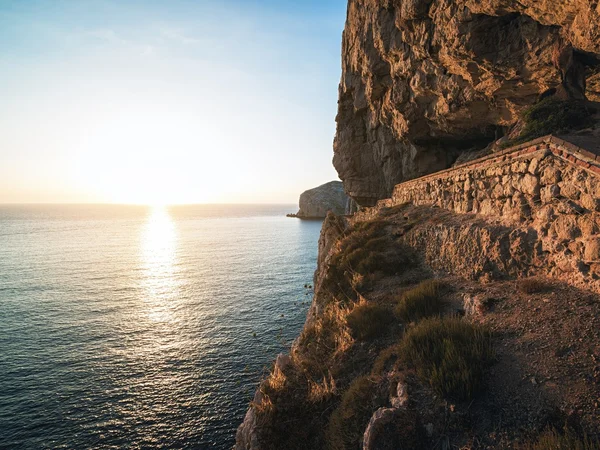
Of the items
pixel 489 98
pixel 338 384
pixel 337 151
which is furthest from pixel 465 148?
pixel 338 384

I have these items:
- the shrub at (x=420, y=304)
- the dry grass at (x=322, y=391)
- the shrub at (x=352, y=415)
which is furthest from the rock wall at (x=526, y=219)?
the dry grass at (x=322, y=391)

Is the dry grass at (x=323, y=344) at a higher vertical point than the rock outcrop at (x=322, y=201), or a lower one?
lower

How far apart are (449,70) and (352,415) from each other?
86.2 ft

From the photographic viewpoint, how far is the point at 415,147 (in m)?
37.8

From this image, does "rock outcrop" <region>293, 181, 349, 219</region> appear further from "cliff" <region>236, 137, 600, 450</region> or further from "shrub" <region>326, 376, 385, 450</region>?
"shrub" <region>326, 376, 385, 450</region>

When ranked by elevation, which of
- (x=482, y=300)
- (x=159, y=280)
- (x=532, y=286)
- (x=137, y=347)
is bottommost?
(x=137, y=347)

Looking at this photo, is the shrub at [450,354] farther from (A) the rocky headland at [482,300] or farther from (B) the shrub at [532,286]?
(B) the shrub at [532,286]

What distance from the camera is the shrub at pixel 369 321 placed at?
→ 27.4 feet

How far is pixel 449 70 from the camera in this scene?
79.4ft

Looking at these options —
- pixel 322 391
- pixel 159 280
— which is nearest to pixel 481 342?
pixel 322 391

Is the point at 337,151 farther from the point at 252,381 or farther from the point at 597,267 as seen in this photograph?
the point at 597,267

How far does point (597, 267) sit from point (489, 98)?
873 inches

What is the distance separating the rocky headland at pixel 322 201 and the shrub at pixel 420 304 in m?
143

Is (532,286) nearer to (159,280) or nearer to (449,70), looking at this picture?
(449,70)
